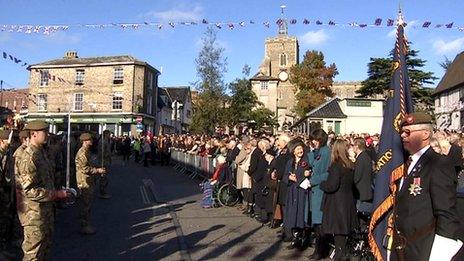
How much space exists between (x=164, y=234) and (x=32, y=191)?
15.3ft

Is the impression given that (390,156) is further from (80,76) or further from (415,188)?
(80,76)

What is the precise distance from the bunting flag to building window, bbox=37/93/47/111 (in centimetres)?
5599

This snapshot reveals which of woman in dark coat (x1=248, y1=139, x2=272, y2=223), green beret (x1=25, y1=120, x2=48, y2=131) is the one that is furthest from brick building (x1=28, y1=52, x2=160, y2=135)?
green beret (x1=25, y1=120, x2=48, y2=131)

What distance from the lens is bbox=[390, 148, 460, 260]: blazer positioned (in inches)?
150

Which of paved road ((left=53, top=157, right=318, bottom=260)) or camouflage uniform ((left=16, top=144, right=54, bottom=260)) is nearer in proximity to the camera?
camouflage uniform ((left=16, top=144, right=54, bottom=260))

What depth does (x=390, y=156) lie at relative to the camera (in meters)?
5.21

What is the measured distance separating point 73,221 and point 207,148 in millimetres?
9587

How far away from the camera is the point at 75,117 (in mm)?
56875

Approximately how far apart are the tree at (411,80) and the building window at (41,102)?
34365mm

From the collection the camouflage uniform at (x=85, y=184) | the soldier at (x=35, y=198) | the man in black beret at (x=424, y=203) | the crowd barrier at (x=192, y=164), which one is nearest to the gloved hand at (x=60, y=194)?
the soldier at (x=35, y=198)

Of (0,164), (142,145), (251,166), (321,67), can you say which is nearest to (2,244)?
(0,164)

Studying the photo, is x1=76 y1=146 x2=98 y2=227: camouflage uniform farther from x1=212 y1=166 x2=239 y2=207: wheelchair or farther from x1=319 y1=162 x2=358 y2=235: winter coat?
x1=319 y1=162 x2=358 y2=235: winter coat

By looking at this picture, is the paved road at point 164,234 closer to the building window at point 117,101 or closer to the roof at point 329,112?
the roof at point 329,112

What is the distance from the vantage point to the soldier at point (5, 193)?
855 centimetres
